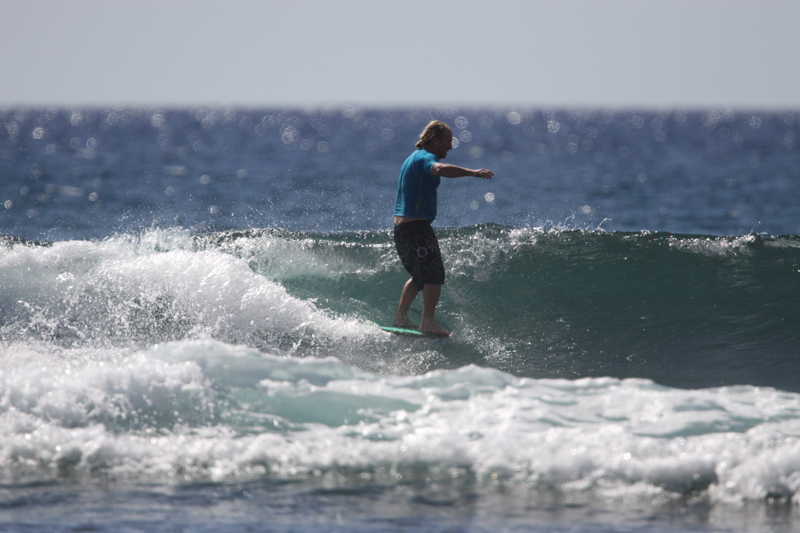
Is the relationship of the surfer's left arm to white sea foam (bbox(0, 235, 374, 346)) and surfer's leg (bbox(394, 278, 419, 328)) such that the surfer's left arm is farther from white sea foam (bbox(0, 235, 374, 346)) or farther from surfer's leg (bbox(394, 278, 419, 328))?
white sea foam (bbox(0, 235, 374, 346))

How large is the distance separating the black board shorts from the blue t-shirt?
92 mm

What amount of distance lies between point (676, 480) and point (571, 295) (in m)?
3.37

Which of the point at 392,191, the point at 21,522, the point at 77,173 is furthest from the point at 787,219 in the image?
the point at 77,173

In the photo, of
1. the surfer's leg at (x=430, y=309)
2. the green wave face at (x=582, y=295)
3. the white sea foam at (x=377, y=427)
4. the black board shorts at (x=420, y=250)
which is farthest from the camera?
the green wave face at (x=582, y=295)

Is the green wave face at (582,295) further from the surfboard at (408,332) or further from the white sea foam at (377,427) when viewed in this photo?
the white sea foam at (377,427)

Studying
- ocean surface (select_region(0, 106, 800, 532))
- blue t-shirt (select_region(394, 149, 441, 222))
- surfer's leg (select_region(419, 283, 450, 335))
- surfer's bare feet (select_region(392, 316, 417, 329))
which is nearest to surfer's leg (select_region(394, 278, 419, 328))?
surfer's bare feet (select_region(392, 316, 417, 329))

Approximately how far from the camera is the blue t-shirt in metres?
5.71

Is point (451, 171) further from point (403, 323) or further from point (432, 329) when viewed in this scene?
point (403, 323)

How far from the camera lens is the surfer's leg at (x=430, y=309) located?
600 centimetres

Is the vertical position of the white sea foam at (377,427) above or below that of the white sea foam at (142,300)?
below

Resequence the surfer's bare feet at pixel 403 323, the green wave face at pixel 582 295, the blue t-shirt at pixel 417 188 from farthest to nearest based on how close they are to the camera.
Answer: the surfer's bare feet at pixel 403 323, the green wave face at pixel 582 295, the blue t-shirt at pixel 417 188

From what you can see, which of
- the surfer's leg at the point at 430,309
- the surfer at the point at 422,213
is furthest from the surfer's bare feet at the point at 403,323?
the surfer at the point at 422,213

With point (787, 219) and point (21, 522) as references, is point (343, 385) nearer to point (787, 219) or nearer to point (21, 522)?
point (21, 522)

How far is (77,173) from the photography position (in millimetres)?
25359
